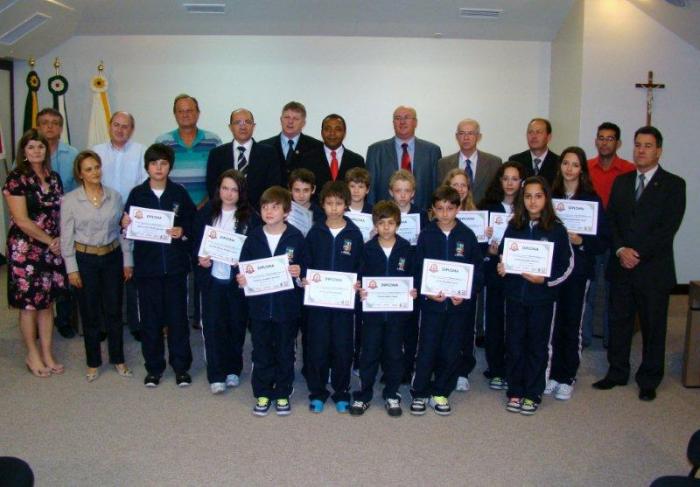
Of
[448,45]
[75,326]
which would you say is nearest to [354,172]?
[75,326]

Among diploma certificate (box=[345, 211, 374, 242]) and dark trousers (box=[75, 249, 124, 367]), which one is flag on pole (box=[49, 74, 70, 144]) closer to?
dark trousers (box=[75, 249, 124, 367])

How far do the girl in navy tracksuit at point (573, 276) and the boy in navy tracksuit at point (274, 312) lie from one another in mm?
1758

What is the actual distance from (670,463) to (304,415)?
6.71ft

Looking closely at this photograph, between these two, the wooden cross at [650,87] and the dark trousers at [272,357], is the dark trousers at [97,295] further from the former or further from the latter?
the wooden cross at [650,87]

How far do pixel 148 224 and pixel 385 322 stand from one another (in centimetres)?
164

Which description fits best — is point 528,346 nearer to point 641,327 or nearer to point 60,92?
point 641,327

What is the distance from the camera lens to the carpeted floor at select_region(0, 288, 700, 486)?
3.13 m

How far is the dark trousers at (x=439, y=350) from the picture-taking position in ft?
12.7

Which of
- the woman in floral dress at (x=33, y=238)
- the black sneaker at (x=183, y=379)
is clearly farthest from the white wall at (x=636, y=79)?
the woman in floral dress at (x=33, y=238)

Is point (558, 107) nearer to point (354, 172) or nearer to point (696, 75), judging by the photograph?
point (696, 75)

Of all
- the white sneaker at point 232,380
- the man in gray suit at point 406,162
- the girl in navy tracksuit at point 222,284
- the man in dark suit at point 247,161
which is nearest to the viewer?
the girl in navy tracksuit at point 222,284

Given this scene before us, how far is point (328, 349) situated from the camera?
391 centimetres

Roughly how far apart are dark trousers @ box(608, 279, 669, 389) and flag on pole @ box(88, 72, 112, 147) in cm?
598

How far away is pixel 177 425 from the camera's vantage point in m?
3.68
